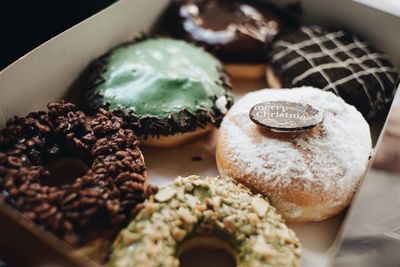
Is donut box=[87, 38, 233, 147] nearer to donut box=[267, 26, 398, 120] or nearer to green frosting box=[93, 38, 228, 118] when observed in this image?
green frosting box=[93, 38, 228, 118]

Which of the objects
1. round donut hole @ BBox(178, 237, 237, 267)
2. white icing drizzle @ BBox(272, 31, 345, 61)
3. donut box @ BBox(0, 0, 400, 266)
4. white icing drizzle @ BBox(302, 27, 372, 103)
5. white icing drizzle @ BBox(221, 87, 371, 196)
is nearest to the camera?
donut box @ BBox(0, 0, 400, 266)

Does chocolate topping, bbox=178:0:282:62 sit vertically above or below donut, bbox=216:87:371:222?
above

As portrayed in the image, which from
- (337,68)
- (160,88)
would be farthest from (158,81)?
(337,68)

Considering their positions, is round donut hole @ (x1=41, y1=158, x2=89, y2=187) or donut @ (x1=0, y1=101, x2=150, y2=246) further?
round donut hole @ (x1=41, y1=158, x2=89, y2=187)

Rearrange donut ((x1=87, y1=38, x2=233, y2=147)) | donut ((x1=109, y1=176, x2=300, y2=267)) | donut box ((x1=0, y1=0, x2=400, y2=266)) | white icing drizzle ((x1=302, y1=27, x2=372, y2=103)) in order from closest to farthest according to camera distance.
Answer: donut box ((x1=0, y1=0, x2=400, y2=266)) < donut ((x1=109, y1=176, x2=300, y2=267)) < donut ((x1=87, y1=38, x2=233, y2=147)) < white icing drizzle ((x1=302, y1=27, x2=372, y2=103))

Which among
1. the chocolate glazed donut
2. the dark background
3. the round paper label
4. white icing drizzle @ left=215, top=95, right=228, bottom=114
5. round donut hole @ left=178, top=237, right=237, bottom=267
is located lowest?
round donut hole @ left=178, top=237, right=237, bottom=267

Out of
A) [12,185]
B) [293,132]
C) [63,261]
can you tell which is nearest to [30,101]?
[12,185]

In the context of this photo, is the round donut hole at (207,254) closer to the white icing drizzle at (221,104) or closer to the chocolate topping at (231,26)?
the white icing drizzle at (221,104)

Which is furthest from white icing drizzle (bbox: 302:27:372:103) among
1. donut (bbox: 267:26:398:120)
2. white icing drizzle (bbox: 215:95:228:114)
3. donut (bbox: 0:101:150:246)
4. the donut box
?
donut (bbox: 0:101:150:246)
